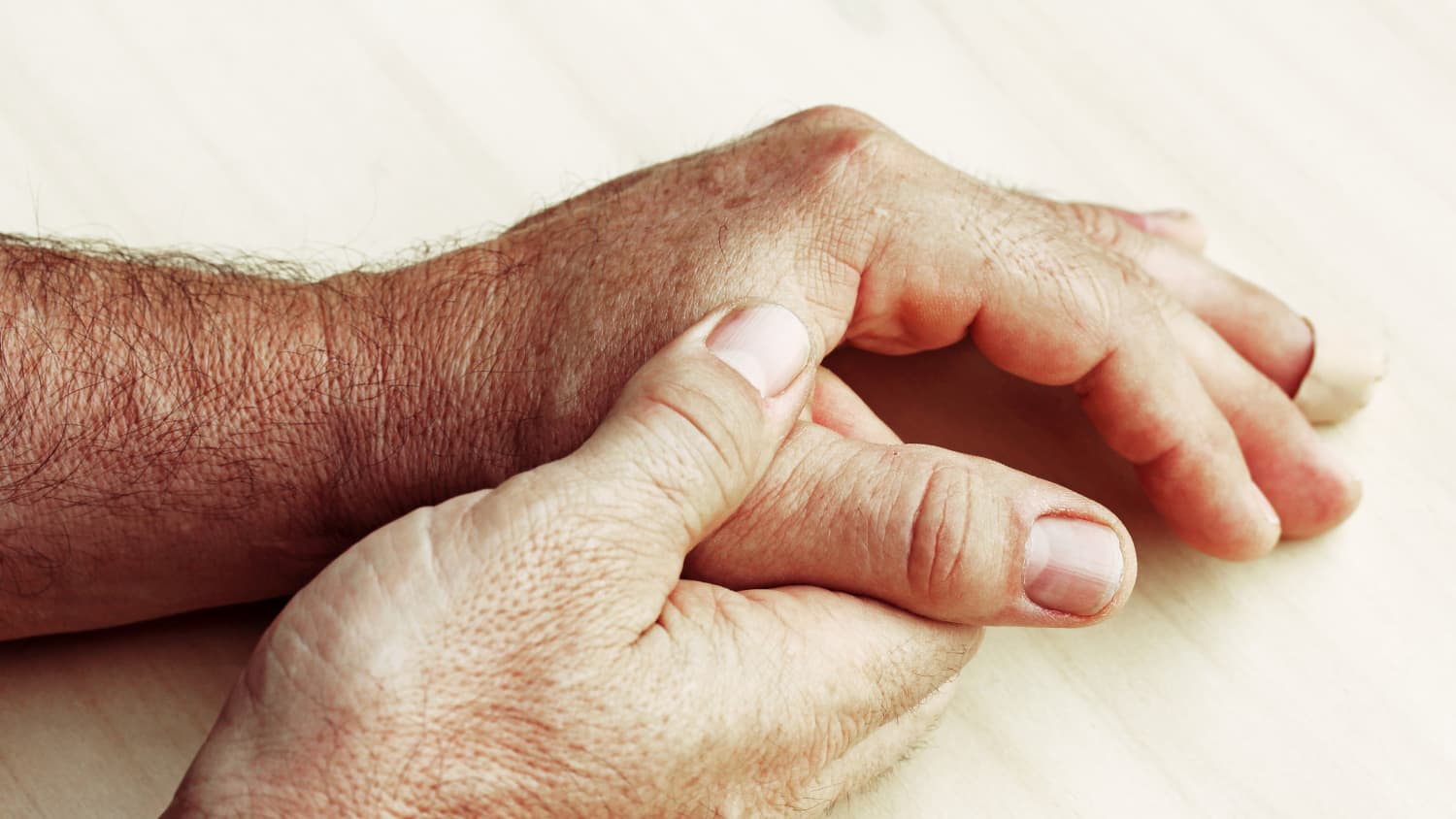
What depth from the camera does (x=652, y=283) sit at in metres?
0.90

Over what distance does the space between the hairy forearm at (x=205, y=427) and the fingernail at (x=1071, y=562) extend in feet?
1.50

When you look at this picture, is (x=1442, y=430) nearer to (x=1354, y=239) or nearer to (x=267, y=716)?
(x=1354, y=239)

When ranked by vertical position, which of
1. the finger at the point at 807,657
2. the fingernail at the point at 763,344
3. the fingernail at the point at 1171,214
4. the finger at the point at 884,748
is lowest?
the finger at the point at 884,748

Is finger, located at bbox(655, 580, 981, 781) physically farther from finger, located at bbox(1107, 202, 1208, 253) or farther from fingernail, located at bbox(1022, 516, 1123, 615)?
finger, located at bbox(1107, 202, 1208, 253)

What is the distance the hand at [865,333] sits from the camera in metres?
0.83

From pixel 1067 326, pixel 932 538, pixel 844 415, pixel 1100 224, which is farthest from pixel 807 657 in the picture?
pixel 1100 224

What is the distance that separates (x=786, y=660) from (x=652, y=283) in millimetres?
335

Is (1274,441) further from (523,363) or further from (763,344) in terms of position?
(523,363)

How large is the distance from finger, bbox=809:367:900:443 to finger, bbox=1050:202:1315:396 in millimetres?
331

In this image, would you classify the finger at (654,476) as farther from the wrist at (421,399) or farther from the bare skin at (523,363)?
the wrist at (421,399)

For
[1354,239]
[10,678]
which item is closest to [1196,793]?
[1354,239]

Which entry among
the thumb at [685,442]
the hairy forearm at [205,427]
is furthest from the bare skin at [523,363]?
the thumb at [685,442]

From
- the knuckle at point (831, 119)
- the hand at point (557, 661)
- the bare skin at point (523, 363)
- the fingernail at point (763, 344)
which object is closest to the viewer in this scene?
the hand at point (557, 661)

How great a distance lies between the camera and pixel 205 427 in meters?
0.94
